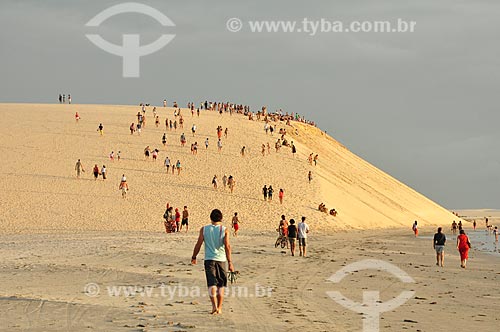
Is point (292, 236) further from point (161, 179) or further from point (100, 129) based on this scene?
point (100, 129)

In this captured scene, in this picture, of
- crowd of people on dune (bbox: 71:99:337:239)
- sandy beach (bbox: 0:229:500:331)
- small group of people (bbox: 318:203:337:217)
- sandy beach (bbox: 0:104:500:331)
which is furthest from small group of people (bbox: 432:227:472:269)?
small group of people (bbox: 318:203:337:217)

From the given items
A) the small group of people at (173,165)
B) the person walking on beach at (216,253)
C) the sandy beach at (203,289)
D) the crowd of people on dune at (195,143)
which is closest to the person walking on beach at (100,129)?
the crowd of people on dune at (195,143)

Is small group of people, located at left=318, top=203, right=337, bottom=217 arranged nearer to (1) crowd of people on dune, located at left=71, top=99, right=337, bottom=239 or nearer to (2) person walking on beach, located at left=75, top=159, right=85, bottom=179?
(1) crowd of people on dune, located at left=71, top=99, right=337, bottom=239

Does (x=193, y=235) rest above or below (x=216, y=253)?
below

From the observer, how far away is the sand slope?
43.8 metres

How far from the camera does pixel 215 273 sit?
41.0 ft

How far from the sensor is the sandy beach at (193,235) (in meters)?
13.4

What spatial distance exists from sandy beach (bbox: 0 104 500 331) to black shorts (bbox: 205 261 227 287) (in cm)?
64

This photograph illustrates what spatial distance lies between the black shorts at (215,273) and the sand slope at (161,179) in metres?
28.0

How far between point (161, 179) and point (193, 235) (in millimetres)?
16766

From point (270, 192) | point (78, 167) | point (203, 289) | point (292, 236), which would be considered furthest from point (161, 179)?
point (203, 289)

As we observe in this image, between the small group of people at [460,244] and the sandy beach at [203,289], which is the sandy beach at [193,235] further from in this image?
the small group of people at [460,244]

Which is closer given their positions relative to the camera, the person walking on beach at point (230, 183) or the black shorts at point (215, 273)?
the black shorts at point (215, 273)

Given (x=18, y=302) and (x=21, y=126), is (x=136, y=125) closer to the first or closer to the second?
(x=21, y=126)
